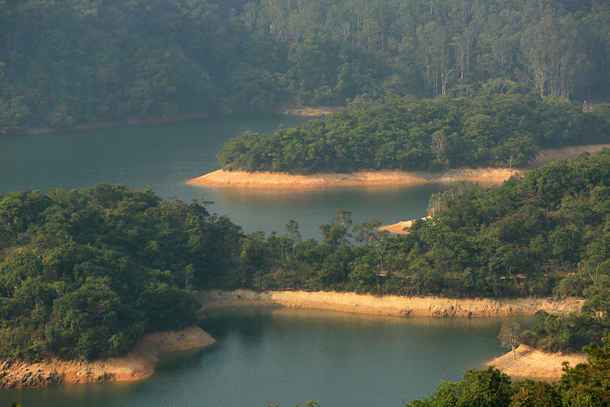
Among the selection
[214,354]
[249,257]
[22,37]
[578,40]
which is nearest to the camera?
[214,354]

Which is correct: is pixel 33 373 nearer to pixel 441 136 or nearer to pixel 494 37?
pixel 441 136

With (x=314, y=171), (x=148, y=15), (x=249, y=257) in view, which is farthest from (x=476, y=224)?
(x=148, y=15)

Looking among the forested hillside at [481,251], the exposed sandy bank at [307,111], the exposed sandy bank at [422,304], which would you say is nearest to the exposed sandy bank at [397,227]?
the forested hillside at [481,251]

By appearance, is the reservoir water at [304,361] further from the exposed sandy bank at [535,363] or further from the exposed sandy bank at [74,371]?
the exposed sandy bank at [535,363]

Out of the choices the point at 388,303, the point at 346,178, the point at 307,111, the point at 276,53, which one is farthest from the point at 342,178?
the point at 276,53

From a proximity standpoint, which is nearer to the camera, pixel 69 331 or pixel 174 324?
pixel 69 331

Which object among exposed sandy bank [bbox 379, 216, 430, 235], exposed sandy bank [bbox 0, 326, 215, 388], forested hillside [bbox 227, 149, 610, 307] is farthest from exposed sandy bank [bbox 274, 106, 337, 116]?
exposed sandy bank [bbox 0, 326, 215, 388]
